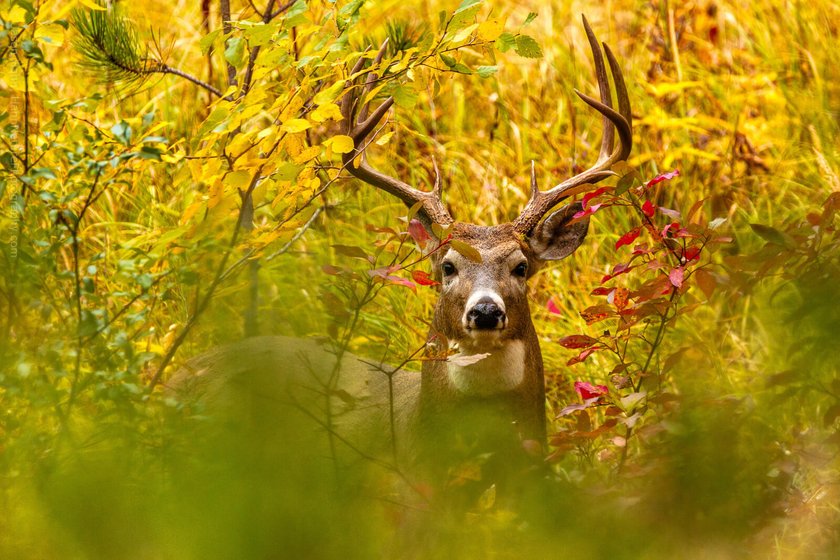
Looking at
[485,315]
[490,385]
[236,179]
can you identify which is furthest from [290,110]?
[490,385]

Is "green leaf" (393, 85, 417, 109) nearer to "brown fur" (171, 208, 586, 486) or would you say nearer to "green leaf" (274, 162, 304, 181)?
"green leaf" (274, 162, 304, 181)

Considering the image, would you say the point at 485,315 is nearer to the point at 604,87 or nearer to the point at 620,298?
the point at 620,298

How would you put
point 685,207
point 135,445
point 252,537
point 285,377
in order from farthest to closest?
point 685,207 → point 135,445 → point 285,377 → point 252,537

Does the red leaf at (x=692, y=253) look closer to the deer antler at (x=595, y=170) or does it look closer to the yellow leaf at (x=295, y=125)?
the deer antler at (x=595, y=170)

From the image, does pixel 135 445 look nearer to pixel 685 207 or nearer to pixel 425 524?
pixel 425 524

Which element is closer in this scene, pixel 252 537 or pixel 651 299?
pixel 252 537

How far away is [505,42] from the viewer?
3438mm

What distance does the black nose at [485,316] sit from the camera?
3.83 meters

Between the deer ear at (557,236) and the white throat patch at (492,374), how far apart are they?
1.89 ft

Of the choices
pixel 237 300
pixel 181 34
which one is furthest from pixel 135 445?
pixel 181 34

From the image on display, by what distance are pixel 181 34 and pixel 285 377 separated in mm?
5595

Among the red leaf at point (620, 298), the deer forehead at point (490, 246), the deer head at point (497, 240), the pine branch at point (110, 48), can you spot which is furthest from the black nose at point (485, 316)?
the pine branch at point (110, 48)

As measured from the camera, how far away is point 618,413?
343 cm

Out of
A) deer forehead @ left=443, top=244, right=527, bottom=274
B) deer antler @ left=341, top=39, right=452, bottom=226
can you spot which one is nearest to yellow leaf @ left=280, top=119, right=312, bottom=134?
deer antler @ left=341, top=39, right=452, bottom=226
